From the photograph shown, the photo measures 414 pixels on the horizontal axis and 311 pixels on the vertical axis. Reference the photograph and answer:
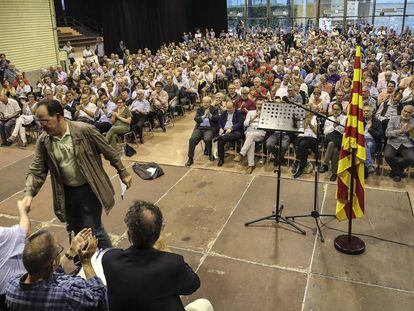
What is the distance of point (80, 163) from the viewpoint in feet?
10.6

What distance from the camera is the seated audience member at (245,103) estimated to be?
734 cm

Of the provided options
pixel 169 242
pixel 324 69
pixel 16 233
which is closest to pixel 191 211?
pixel 169 242

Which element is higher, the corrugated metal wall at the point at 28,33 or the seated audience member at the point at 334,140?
the corrugated metal wall at the point at 28,33

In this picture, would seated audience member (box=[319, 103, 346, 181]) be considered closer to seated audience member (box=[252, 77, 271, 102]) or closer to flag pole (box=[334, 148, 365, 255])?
seated audience member (box=[252, 77, 271, 102])

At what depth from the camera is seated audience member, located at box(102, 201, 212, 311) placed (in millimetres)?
2002

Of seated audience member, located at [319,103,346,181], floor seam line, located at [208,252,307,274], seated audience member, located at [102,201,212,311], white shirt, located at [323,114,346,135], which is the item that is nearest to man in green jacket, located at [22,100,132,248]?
seated audience member, located at [102,201,212,311]

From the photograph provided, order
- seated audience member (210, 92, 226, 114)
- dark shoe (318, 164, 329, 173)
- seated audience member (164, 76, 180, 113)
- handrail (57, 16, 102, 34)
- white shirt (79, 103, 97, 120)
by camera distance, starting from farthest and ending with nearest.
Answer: handrail (57, 16, 102, 34) < seated audience member (164, 76, 180, 113) < white shirt (79, 103, 97, 120) < seated audience member (210, 92, 226, 114) < dark shoe (318, 164, 329, 173)

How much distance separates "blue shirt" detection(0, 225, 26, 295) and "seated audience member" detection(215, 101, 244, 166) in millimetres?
4628

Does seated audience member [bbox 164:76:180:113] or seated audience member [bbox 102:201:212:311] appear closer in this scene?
seated audience member [bbox 102:201:212:311]

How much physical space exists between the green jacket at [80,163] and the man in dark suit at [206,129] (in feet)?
12.2

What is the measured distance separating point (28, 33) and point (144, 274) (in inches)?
611

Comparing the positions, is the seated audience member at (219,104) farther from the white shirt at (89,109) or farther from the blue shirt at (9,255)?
the blue shirt at (9,255)

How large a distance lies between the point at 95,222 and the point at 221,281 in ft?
4.54

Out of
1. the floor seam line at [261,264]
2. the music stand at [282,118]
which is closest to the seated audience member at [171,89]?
the music stand at [282,118]
